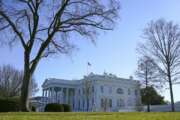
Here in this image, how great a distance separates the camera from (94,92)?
81.9 metres

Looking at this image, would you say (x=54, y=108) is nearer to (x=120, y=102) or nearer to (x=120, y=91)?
(x=120, y=102)

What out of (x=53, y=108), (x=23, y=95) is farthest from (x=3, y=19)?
(x=53, y=108)

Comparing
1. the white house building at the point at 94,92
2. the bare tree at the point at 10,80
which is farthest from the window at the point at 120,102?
the bare tree at the point at 10,80

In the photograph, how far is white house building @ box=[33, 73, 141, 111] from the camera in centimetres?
8175

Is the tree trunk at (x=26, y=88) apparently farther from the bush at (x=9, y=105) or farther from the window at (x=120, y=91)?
the window at (x=120, y=91)

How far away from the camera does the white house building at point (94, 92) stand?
81.8 m

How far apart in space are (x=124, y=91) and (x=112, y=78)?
20.5 ft

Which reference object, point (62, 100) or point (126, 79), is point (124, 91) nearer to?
point (126, 79)

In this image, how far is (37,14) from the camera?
2361cm

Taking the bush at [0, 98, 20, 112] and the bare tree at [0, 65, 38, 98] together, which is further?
the bare tree at [0, 65, 38, 98]

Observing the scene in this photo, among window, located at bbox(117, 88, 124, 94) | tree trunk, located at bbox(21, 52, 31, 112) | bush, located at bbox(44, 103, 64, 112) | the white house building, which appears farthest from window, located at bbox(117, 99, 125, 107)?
tree trunk, located at bbox(21, 52, 31, 112)

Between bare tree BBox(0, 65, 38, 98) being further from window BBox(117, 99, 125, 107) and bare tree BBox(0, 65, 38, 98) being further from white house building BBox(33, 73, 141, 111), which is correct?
window BBox(117, 99, 125, 107)

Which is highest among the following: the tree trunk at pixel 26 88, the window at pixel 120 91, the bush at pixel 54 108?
the window at pixel 120 91

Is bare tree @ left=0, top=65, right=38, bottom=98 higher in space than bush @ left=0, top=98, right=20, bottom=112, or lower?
higher
